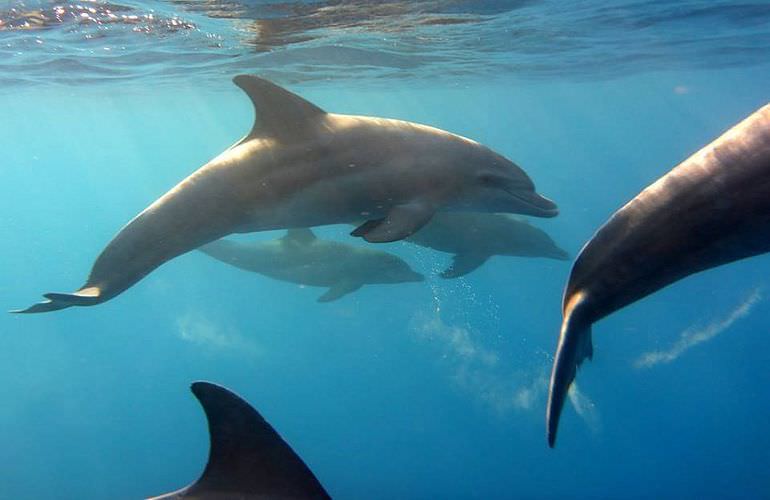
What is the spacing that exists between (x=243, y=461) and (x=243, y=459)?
0.01 meters

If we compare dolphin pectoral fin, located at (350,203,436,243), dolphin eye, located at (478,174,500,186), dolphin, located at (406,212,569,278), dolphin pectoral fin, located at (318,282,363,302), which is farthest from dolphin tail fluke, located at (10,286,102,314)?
dolphin pectoral fin, located at (318,282,363,302)

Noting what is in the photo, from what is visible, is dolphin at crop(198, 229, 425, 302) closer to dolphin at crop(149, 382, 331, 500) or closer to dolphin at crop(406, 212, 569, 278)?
dolphin at crop(406, 212, 569, 278)

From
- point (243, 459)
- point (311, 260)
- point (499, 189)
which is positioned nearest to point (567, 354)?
point (243, 459)

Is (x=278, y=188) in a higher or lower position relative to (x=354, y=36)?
higher

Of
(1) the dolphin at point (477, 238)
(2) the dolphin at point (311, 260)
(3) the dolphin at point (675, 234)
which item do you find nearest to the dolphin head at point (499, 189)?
(3) the dolphin at point (675, 234)

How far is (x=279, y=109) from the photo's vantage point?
6.66 metres

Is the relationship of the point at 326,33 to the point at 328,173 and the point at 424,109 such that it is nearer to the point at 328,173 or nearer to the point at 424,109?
the point at 328,173

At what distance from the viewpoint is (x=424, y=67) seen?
28.1m

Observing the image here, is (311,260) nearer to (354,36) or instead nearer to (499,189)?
(354,36)

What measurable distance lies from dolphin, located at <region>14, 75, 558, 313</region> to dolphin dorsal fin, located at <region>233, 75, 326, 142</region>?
1cm

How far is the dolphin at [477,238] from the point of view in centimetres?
1240

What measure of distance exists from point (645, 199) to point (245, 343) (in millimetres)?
35721

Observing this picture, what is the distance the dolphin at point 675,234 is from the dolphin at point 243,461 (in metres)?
1.76

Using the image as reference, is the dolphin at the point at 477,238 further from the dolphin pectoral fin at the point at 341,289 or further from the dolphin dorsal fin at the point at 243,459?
the dolphin dorsal fin at the point at 243,459
